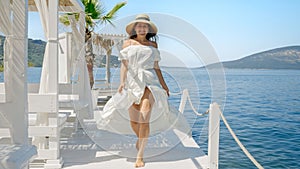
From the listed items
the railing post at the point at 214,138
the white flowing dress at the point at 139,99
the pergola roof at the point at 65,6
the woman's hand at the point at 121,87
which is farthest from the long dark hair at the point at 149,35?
the pergola roof at the point at 65,6

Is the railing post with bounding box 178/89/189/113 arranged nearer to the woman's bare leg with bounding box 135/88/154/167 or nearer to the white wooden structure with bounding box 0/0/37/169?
the woman's bare leg with bounding box 135/88/154/167

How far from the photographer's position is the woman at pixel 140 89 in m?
3.04

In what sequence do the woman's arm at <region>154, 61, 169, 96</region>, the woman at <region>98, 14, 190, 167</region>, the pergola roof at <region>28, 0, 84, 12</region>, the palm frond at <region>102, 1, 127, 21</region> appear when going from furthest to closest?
1. the palm frond at <region>102, 1, 127, 21</region>
2. the pergola roof at <region>28, 0, 84, 12</region>
3. the woman's arm at <region>154, 61, 169, 96</region>
4. the woman at <region>98, 14, 190, 167</region>

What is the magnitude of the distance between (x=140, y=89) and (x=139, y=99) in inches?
3.6

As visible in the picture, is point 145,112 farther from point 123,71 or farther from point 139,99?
point 123,71

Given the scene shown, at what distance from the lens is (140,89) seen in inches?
120

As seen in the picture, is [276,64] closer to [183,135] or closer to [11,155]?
[183,135]

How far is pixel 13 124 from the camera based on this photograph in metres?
1.83

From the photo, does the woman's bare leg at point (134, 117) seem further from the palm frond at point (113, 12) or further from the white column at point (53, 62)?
the palm frond at point (113, 12)

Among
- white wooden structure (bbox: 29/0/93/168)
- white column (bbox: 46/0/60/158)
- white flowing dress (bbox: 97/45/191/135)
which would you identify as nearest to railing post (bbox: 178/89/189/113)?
white flowing dress (bbox: 97/45/191/135)

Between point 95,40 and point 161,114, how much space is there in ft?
4.56

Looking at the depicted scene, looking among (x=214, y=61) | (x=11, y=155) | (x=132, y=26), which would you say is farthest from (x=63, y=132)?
(x=11, y=155)

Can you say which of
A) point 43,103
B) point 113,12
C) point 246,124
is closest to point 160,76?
point 43,103

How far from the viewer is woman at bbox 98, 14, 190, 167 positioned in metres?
3.04
